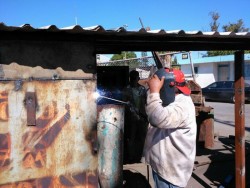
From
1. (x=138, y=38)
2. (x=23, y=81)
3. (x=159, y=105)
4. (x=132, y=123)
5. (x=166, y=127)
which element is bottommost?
(x=132, y=123)

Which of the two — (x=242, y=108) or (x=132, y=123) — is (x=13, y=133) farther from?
(x=132, y=123)

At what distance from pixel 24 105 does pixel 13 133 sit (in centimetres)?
28

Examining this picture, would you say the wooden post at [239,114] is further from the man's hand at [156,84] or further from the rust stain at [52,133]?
the rust stain at [52,133]

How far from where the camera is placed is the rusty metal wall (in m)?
3.39

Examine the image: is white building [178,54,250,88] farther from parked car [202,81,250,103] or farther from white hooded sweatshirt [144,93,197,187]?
white hooded sweatshirt [144,93,197,187]

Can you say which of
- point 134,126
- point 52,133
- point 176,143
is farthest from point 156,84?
point 134,126

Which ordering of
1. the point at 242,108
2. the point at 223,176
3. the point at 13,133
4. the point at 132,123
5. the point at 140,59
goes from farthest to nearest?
the point at 140,59 < the point at 132,123 < the point at 223,176 < the point at 242,108 < the point at 13,133

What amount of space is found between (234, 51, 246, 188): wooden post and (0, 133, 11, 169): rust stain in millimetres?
3057

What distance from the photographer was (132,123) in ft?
25.1

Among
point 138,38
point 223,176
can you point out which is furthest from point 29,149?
point 223,176

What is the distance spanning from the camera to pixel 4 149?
3.39 metres

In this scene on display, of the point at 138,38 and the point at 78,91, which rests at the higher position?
the point at 138,38

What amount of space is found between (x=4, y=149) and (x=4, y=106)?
1.31 ft

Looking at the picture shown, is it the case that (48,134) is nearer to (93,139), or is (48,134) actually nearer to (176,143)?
(93,139)
